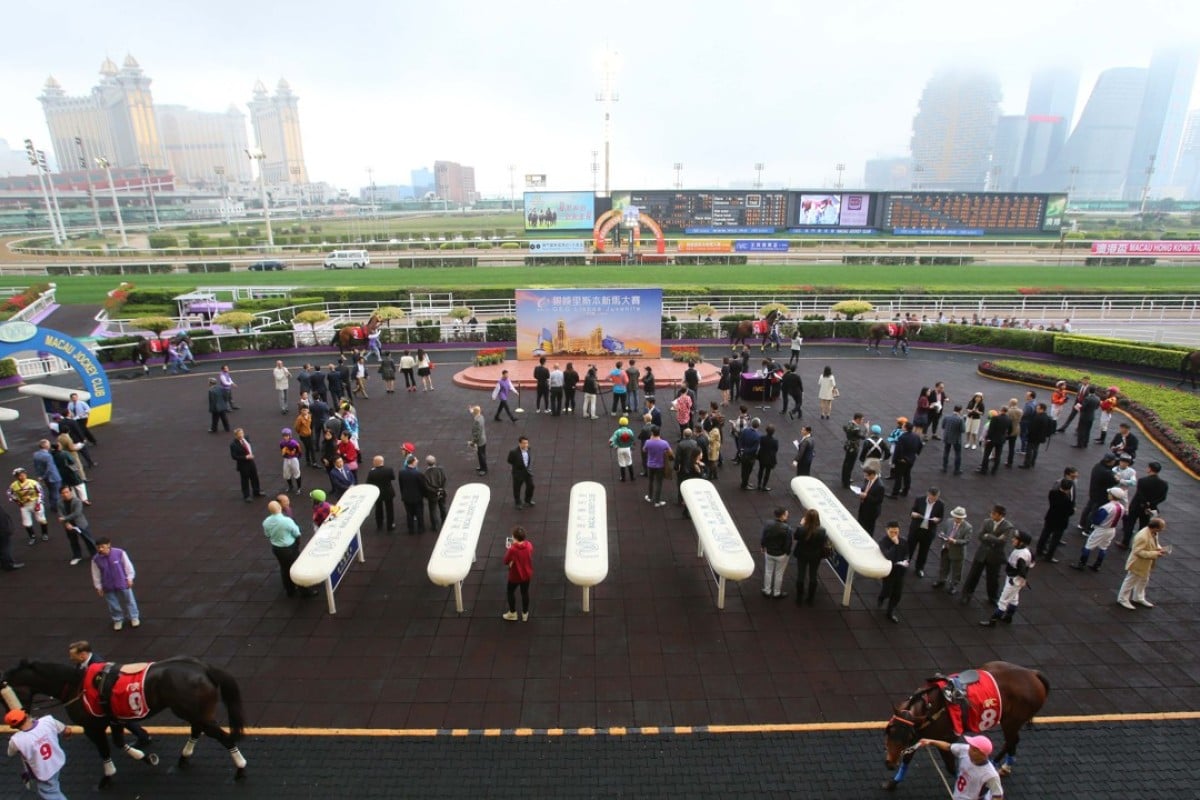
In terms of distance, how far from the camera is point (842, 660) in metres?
7.28

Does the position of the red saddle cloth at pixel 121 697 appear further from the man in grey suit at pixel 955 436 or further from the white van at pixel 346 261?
the white van at pixel 346 261

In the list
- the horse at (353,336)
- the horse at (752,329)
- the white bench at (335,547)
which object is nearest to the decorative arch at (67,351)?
the horse at (353,336)

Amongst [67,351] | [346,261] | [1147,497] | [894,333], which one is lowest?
[894,333]

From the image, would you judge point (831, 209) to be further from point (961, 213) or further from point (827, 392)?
point (827, 392)

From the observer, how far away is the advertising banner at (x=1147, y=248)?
176 ft

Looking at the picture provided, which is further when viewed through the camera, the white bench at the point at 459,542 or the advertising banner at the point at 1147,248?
the advertising banner at the point at 1147,248

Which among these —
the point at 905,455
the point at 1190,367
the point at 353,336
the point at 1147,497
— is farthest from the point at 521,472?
the point at 1190,367

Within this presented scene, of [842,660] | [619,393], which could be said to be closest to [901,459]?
[842,660]

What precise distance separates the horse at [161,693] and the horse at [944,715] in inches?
230

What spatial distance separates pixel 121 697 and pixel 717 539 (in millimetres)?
6350

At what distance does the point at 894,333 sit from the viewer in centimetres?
2353

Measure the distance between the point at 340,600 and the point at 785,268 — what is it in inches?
2081

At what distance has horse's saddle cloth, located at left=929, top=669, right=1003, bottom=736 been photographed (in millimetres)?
5277

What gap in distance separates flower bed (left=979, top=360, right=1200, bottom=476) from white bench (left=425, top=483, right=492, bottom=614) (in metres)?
13.8
